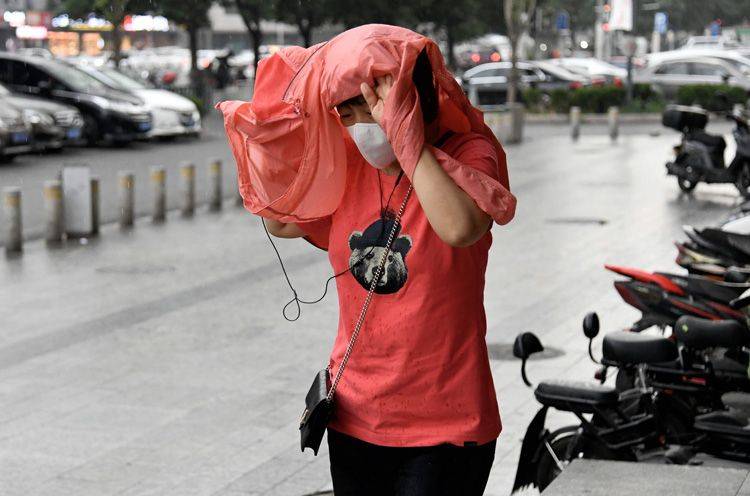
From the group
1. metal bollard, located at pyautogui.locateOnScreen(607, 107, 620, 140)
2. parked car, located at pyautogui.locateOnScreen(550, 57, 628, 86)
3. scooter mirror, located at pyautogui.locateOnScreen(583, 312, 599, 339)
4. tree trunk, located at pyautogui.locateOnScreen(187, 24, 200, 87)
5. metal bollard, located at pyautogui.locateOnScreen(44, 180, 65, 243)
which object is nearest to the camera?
scooter mirror, located at pyautogui.locateOnScreen(583, 312, 599, 339)

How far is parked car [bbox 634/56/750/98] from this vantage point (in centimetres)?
3694

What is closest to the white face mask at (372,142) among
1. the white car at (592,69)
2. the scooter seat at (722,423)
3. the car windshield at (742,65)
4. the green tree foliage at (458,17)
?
the scooter seat at (722,423)

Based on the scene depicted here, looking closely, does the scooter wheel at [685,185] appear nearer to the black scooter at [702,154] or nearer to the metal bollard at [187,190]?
the black scooter at [702,154]

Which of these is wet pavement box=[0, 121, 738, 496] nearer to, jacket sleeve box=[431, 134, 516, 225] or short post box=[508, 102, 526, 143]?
jacket sleeve box=[431, 134, 516, 225]

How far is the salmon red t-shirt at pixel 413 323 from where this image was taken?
3373mm

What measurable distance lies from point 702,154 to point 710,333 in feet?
44.0

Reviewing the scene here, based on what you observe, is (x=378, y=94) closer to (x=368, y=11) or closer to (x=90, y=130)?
(x=90, y=130)

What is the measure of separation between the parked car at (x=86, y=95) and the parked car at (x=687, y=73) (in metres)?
16.5

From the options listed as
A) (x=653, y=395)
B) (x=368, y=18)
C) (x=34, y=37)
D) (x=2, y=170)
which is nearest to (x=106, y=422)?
(x=653, y=395)

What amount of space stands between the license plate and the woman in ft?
64.2

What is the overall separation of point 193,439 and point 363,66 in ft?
13.3

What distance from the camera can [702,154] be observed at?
60.9 ft

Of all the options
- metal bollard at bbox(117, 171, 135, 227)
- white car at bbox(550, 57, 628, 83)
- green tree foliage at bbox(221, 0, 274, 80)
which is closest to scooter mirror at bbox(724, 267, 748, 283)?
metal bollard at bbox(117, 171, 135, 227)

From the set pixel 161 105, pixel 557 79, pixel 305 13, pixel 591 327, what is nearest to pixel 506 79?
pixel 557 79
